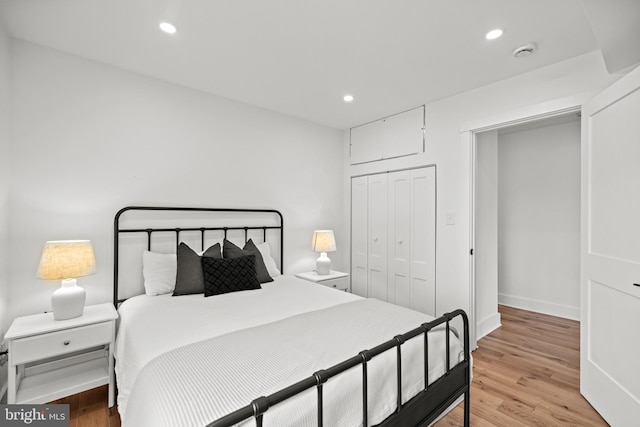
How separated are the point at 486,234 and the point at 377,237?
127 centimetres

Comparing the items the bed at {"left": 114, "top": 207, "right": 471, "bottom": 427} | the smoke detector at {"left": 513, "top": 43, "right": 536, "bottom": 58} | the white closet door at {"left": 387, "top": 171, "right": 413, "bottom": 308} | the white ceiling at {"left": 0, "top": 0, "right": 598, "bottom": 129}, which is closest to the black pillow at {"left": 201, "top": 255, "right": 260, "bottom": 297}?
the bed at {"left": 114, "top": 207, "right": 471, "bottom": 427}

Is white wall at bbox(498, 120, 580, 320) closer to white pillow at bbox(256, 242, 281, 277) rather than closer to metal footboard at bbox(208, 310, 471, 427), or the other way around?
metal footboard at bbox(208, 310, 471, 427)

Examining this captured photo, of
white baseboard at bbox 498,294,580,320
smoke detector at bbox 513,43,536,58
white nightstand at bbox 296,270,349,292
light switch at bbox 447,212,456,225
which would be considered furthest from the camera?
white baseboard at bbox 498,294,580,320

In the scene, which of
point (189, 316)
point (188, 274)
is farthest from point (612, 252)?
point (188, 274)

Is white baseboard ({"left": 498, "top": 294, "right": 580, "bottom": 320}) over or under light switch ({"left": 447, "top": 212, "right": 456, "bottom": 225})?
under

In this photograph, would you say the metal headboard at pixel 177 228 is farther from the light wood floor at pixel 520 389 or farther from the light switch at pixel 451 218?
the light switch at pixel 451 218

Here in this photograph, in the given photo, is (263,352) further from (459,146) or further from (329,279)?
(459,146)

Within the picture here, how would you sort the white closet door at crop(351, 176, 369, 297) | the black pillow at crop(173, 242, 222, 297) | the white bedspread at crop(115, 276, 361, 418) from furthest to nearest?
the white closet door at crop(351, 176, 369, 297) < the black pillow at crop(173, 242, 222, 297) < the white bedspread at crop(115, 276, 361, 418)

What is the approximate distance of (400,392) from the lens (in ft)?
4.46

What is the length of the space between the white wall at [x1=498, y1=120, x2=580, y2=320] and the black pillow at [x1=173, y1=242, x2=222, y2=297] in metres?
4.34

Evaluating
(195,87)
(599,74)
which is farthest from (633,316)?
(195,87)

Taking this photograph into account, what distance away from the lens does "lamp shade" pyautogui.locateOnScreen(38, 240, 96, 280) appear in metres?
1.94

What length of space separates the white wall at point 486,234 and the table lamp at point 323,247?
65.1 inches

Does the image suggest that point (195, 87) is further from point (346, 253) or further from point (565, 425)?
point (565, 425)
